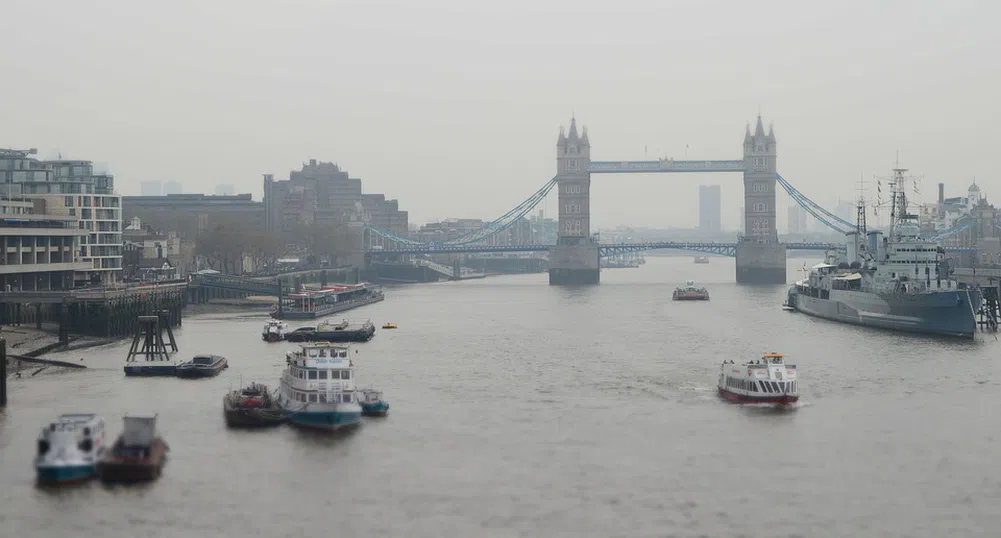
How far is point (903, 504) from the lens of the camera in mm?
30781

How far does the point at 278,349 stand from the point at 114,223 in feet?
103

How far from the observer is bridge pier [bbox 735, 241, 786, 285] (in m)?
150

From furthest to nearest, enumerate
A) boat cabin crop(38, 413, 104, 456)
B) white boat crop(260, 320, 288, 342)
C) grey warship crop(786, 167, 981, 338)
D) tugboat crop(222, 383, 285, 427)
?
grey warship crop(786, 167, 981, 338) → white boat crop(260, 320, 288, 342) → tugboat crop(222, 383, 285, 427) → boat cabin crop(38, 413, 104, 456)

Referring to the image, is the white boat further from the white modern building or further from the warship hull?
the warship hull

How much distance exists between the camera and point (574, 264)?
153 m

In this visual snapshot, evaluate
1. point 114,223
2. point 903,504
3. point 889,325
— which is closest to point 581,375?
point 903,504

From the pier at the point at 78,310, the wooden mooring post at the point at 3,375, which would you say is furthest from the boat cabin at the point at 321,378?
the pier at the point at 78,310

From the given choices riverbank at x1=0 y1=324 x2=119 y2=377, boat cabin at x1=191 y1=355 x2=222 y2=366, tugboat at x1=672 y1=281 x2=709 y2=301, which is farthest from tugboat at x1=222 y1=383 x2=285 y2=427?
tugboat at x1=672 y1=281 x2=709 y2=301

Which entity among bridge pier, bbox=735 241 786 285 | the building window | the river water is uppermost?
the building window

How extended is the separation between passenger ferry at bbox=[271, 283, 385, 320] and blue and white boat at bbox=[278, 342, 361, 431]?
146 ft

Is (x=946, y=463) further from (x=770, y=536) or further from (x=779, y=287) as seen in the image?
(x=779, y=287)

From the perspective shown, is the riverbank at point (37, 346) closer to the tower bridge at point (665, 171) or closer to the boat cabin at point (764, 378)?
the boat cabin at point (764, 378)

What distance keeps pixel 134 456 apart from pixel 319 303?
189 ft

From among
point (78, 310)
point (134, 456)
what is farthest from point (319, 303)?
point (134, 456)
